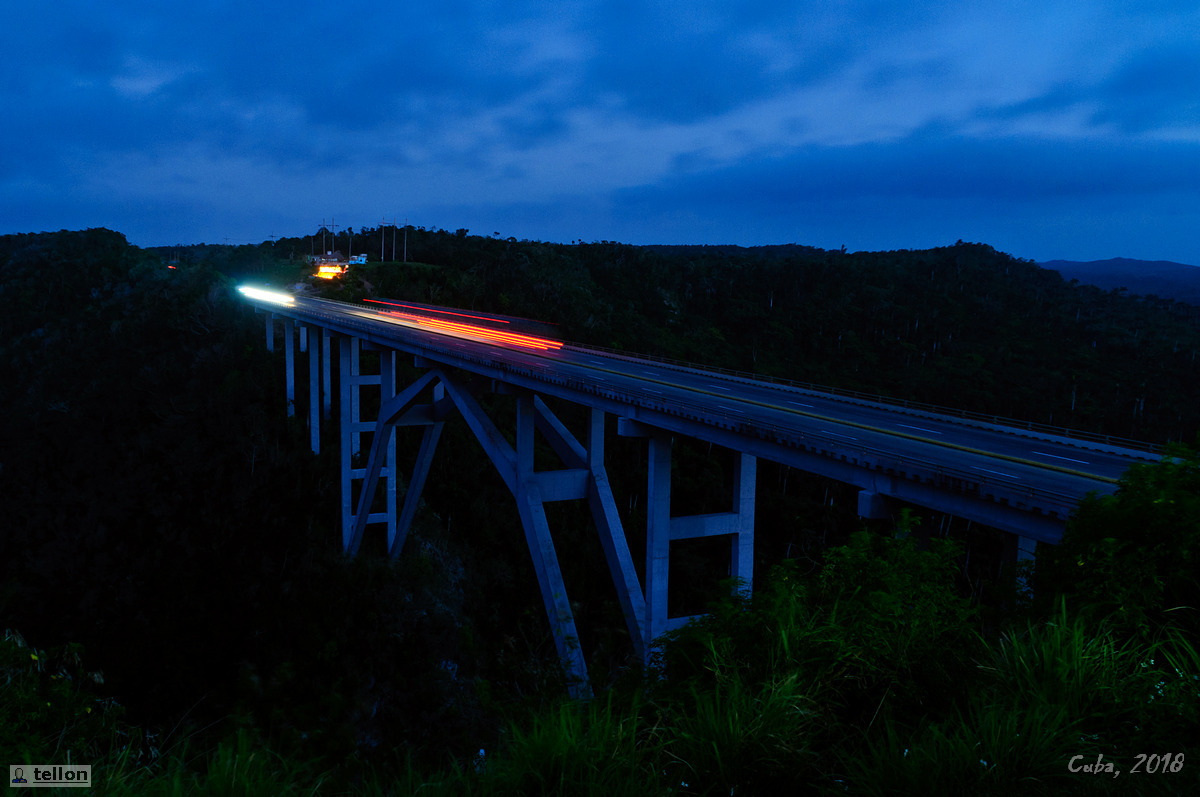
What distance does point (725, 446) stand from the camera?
591 inches

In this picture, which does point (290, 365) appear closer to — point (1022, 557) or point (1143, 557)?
point (1022, 557)

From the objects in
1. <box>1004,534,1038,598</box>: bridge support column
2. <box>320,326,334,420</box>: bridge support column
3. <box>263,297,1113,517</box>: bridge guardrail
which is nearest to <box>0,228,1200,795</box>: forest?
<box>1004,534,1038,598</box>: bridge support column

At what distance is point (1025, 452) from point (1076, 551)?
390 inches

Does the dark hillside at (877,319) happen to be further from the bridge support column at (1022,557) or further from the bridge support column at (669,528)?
the bridge support column at (1022,557)

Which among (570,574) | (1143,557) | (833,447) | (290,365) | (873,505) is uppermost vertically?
(1143,557)

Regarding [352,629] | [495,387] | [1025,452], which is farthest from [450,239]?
[1025,452]

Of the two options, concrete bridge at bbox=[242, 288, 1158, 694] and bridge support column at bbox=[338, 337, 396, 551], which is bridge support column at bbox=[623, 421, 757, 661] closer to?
concrete bridge at bbox=[242, 288, 1158, 694]

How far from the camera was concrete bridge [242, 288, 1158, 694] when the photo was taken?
11.9 meters

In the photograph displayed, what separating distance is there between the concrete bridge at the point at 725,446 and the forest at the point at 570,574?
1.58 metres

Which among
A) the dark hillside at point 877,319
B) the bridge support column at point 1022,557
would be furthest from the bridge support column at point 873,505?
the dark hillside at point 877,319

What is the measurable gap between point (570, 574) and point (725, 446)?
3227 cm

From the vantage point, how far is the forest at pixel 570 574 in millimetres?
5348

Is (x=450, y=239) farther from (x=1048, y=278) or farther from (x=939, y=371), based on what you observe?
(x=1048, y=278)

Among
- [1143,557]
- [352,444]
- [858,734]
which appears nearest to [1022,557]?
[1143,557]
